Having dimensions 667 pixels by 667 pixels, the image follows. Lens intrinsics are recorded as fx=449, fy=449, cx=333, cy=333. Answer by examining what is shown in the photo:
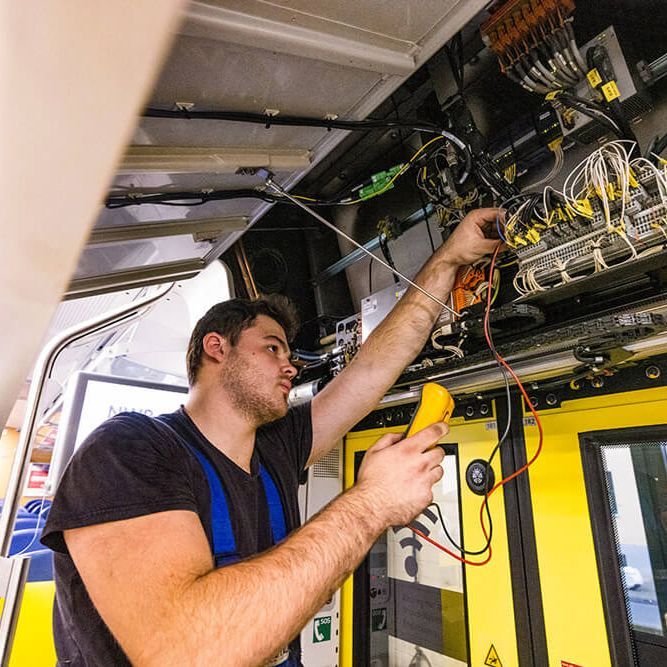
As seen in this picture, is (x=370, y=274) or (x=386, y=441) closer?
(x=386, y=441)

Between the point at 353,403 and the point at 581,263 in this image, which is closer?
the point at 581,263

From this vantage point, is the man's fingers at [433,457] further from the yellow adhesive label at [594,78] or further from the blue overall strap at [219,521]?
the yellow adhesive label at [594,78]

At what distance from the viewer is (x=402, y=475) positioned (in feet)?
3.51

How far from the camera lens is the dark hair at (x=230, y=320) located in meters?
1.67

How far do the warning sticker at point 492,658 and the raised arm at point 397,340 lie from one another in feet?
3.22

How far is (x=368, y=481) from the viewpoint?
1060 millimetres

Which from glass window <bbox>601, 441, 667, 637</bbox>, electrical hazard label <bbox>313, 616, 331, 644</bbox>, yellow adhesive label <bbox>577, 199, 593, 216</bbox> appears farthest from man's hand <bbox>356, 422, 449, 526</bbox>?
electrical hazard label <bbox>313, 616, 331, 644</bbox>

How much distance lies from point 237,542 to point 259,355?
2.06ft

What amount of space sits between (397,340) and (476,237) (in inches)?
17.3

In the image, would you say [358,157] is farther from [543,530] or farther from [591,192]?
[543,530]

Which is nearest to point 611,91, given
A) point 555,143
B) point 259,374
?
point 555,143

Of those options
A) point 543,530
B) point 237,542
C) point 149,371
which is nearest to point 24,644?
point 149,371

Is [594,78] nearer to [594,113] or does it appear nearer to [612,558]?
[594,113]

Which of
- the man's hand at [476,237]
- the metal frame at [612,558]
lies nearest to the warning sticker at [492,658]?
the metal frame at [612,558]
